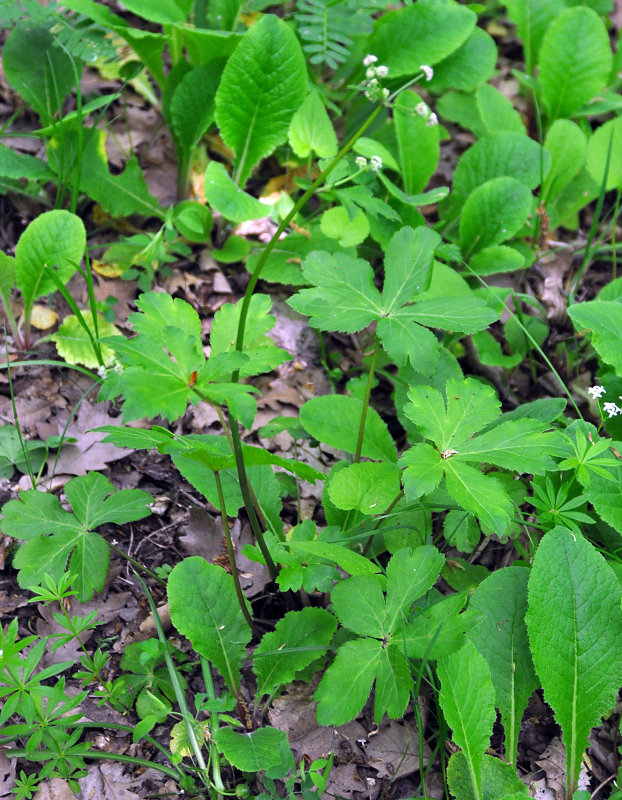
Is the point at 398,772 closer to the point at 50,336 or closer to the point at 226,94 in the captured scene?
the point at 50,336

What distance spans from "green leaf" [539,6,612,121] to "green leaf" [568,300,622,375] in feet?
5.61

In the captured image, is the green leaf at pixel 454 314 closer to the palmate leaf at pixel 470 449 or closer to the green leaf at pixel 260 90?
the palmate leaf at pixel 470 449

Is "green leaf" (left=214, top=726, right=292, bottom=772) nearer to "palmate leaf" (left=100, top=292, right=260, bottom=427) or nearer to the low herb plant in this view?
the low herb plant

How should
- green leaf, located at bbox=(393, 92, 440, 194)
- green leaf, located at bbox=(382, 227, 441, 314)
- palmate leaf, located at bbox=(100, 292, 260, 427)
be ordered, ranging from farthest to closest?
green leaf, located at bbox=(393, 92, 440, 194)
green leaf, located at bbox=(382, 227, 441, 314)
palmate leaf, located at bbox=(100, 292, 260, 427)

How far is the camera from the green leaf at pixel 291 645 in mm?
1826

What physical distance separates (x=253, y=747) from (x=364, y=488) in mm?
744

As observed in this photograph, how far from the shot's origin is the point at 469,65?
3.20 meters

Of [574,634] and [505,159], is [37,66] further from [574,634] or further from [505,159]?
[574,634]

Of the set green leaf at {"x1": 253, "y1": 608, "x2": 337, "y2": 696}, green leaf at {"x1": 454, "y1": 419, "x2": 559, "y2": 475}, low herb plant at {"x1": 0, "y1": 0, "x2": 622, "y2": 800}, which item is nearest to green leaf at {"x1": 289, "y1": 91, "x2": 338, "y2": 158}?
low herb plant at {"x1": 0, "y1": 0, "x2": 622, "y2": 800}

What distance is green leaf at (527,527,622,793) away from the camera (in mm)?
1838

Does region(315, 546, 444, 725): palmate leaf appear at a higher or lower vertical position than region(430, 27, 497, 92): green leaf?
lower

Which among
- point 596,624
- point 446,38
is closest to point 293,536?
point 596,624

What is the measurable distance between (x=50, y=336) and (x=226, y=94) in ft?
3.84

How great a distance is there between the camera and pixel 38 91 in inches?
111
